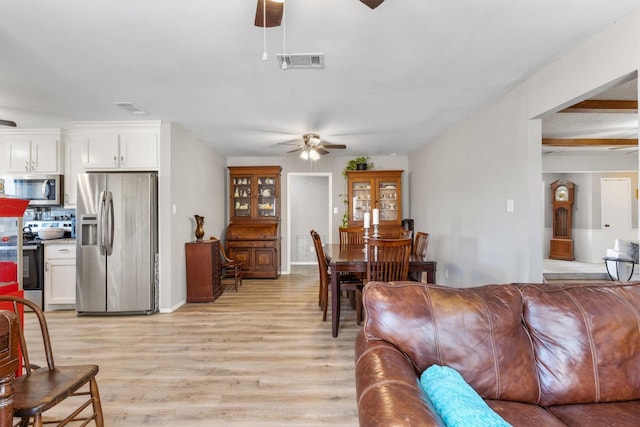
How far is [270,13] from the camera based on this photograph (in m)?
1.58

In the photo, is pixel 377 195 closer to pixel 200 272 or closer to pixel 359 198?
pixel 359 198

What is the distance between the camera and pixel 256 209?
6.20 metres

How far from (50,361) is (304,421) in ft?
4.35

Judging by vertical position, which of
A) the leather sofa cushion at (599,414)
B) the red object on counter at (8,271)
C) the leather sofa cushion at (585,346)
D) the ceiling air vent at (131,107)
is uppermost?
the ceiling air vent at (131,107)

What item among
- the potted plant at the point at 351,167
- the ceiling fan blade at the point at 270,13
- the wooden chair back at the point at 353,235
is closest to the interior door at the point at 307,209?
the potted plant at the point at 351,167

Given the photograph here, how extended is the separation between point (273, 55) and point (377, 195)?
414 centimetres

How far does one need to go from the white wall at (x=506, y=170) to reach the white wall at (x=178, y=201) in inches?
143

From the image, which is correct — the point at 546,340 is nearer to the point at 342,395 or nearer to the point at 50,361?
the point at 342,395

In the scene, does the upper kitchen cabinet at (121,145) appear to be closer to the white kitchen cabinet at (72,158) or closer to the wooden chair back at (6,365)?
the white kitchen cabinet at (72,158)

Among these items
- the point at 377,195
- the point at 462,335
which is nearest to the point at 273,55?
the point at 462,335

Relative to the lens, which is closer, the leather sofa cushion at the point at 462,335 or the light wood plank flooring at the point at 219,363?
the leather sofa cushion at the point at 462,335

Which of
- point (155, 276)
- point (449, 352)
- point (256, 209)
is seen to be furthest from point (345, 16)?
point (256, 209)

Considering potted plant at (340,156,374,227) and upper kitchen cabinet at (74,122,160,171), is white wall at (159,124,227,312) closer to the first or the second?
upper kitchen cabinet at (74,122,160,171)

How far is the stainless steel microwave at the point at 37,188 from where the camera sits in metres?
4.39
